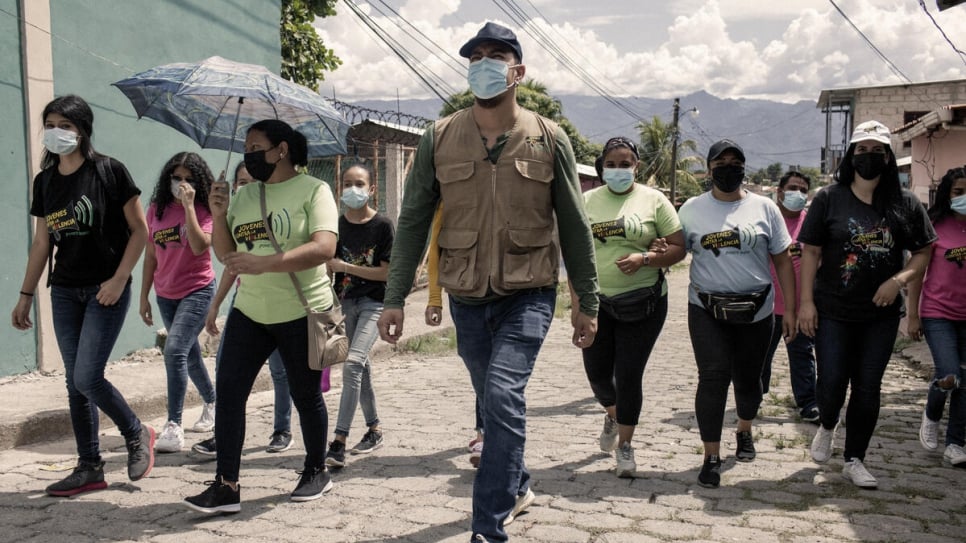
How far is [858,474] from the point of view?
4969 mm

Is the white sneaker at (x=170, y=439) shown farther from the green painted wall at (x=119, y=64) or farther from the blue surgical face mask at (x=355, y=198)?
the green painted wall at (x=119, y=64)

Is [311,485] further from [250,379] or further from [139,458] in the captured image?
[139,458]

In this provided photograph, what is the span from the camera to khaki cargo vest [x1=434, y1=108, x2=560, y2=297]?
382 centimetres

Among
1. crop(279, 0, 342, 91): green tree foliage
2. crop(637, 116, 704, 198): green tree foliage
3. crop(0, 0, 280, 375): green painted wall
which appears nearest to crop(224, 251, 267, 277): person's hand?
crop(0, 0, 280, 375): green painted wall

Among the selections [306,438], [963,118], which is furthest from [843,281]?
[963,118]

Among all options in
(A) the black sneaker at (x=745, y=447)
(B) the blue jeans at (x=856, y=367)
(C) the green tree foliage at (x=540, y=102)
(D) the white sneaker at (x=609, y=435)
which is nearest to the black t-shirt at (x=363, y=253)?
(D) the white sneaker at (x=609, y=435)

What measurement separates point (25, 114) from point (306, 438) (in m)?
4.75

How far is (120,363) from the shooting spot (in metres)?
8.74

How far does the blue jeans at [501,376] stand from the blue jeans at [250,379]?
36.5 inches

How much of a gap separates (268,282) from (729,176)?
2653 mm

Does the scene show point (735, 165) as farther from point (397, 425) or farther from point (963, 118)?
point (963, 118)

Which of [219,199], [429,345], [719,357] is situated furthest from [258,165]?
[429,345]

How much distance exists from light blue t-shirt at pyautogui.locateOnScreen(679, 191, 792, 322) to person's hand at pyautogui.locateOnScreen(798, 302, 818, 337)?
18cm

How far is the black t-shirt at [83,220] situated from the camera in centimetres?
472
